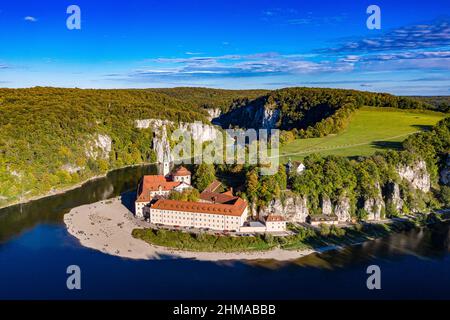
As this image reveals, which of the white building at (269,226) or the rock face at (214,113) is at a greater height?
the rock face at (214,113)

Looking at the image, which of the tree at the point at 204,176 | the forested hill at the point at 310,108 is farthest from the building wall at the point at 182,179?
the forested hill at the point at 310,108

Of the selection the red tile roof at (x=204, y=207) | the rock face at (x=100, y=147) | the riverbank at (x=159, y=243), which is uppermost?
the rock face at (x=100, y=147)

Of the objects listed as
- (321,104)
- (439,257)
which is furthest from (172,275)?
(321,104)

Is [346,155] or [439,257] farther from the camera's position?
[346,155]

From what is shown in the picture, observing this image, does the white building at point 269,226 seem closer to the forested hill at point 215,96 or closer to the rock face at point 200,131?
the rock face at point 200,131

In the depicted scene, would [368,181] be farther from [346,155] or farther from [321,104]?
[321,104]
